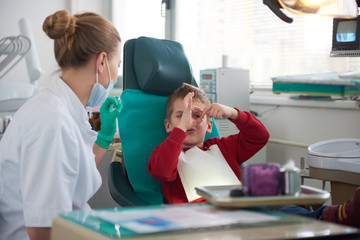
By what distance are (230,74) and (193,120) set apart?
4.03 ft

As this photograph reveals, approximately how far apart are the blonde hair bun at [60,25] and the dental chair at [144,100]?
0.55 m

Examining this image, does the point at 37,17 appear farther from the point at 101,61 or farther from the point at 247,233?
the point at 247,233

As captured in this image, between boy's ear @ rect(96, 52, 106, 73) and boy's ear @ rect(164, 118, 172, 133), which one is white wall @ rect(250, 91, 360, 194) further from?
boy's ear @ rect(96, 52, 106, 73)

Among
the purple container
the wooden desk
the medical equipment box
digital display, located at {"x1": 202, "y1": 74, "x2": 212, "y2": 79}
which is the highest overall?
the medical equipment box

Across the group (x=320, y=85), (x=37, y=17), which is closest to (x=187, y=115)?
(x=320, y=85)

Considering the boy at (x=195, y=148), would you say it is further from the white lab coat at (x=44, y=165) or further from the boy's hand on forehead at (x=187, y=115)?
the white lab coat at (x=44, y=165)

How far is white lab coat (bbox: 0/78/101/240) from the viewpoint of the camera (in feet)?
4.24

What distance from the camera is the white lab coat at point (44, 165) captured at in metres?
1.29

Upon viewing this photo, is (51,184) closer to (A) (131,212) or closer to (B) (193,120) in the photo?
(A) (131,212)

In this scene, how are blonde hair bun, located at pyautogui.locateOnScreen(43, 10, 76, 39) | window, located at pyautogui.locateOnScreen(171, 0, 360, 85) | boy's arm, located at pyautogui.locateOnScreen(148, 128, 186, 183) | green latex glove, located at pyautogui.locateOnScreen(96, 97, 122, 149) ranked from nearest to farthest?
blonde hair bun, located at pyautogui.locateOnScreen(43, 10, 76, 39)
boy's arm, located at pyautogui.locateOnScreen(148, 128, 186, 183)
green latex glove, located at pyautogui.locateOnScreen(96, 97, 122, 149)
window, located at pyautogui.locateOnScreen(171, 0, 360, 85)

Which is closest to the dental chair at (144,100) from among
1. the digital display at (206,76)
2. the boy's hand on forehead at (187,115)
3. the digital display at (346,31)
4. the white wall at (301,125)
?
the boy's hand on forehead at (187,115)

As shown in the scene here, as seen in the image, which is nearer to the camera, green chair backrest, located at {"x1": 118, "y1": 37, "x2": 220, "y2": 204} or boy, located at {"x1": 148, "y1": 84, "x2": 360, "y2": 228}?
boy, located at {"x1": 148, "y1": 84, "x2": 360, "y2": 228}

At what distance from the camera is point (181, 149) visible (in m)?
1.80

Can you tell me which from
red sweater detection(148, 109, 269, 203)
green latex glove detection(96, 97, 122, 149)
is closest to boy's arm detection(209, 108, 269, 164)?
red sweater detection(148, 109, 269, 203)
